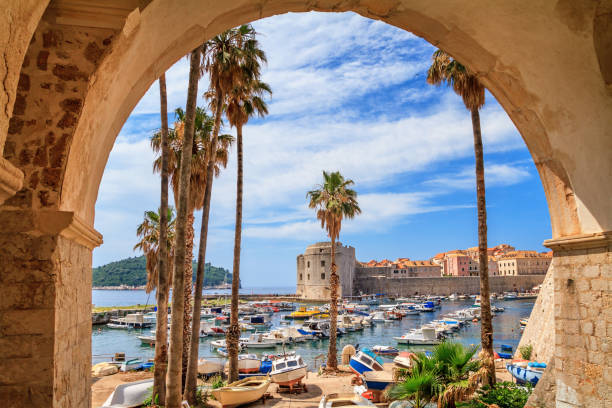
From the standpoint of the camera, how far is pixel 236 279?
16.2 meters

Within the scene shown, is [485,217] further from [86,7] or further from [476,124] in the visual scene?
[86,7]

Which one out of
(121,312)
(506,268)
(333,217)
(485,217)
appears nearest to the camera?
(485,217)

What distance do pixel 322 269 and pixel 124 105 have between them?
77737 millimetres

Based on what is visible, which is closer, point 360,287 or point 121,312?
point 121,312

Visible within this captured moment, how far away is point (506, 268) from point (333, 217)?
3975 inches

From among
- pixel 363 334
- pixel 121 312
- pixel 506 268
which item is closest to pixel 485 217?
pixel 363 334

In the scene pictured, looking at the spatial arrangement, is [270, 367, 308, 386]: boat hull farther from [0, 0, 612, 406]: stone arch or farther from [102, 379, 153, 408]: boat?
[0, 0, 612, 406]: stone arch

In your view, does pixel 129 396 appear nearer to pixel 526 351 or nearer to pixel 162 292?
pixel 162 292

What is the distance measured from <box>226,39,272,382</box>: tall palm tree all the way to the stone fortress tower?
200ft

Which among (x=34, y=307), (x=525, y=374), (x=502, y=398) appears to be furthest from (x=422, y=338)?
(x=34, y=307)

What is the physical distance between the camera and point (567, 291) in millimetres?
5703

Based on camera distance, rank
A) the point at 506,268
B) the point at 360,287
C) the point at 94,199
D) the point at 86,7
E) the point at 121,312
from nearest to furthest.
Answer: the point at 86,7 → the point at 94,199 → the point at 121,312 → the point at 360,287 → the point at 506,268

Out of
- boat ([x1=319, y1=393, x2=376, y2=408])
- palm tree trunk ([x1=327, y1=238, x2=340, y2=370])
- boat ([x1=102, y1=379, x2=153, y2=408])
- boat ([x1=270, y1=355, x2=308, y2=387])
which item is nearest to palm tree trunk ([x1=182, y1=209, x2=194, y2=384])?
boat ([x1=102, y1=379, x2=153, y2=408])

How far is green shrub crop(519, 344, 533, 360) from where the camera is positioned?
1875 centimetres
